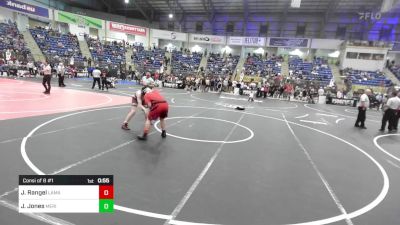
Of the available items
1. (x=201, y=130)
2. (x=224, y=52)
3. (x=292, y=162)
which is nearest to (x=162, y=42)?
(x=224, y=52)

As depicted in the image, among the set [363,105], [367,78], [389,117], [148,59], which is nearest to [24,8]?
[148,59]

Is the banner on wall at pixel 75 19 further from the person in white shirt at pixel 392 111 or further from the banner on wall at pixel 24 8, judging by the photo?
the person in white shirt at pixel 392 111

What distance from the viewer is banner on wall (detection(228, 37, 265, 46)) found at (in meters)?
36.8

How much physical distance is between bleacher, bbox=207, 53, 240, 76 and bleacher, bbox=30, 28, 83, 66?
15449 millimetres

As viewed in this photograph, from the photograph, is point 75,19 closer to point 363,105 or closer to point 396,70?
point 363,105

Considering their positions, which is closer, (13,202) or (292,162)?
(13,202)

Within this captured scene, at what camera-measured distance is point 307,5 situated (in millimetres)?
34062

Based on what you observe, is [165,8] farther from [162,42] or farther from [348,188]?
[348,188]

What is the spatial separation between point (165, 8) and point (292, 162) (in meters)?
38.8

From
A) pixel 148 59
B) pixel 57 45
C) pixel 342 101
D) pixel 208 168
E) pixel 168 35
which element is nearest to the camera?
pixel 208 168

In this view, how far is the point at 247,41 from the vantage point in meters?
37.2

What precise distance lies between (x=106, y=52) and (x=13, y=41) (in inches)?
379

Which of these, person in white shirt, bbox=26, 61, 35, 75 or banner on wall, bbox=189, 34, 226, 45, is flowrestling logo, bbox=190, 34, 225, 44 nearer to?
banner on wall, bbox=189, 34, 226, 45
